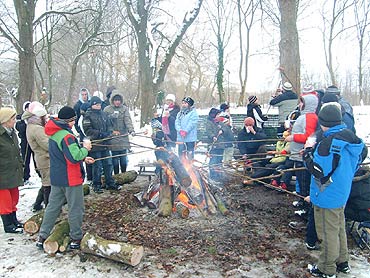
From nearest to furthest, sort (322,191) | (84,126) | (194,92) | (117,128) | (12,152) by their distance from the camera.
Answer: (322,191), (12,152), (84,126), (117,128), (194,92)

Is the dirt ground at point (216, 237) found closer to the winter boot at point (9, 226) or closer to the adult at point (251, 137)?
the winter boot at point (9, 226)

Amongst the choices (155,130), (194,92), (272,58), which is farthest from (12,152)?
(194,92)

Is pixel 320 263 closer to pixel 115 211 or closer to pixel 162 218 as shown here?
pixel 162 218

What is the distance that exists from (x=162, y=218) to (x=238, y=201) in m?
1.56

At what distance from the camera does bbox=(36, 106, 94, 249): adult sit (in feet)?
14.2

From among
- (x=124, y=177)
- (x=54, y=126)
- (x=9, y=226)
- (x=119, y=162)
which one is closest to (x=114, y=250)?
(x=54, y=126)

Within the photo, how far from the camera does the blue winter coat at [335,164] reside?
3.52 metres

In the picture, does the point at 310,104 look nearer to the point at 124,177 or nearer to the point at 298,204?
the point at 298,204

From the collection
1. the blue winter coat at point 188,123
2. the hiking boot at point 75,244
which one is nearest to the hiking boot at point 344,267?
the hiking boot at point 75,244

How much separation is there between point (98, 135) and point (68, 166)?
8.36ft

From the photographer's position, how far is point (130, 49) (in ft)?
108

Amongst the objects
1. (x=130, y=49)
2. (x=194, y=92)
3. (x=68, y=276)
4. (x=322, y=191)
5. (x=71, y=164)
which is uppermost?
(x=130, y=49)

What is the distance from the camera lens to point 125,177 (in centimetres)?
754

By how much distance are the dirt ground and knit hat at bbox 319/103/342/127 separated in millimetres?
1670
